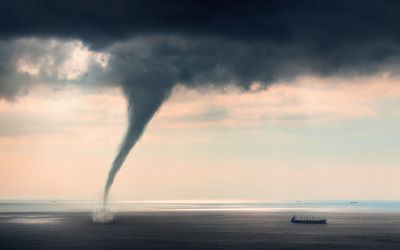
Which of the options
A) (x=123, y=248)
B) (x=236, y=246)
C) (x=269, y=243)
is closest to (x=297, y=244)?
(x=269, y=243)

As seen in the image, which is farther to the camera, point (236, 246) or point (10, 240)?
point (10, 240)

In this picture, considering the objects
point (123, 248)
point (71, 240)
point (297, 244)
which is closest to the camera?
point (123, 248)

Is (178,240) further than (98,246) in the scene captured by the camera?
Yes

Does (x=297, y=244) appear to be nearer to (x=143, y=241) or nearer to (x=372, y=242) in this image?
(x=372, y=242)

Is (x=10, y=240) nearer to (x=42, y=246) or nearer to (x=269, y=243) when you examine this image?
(x=42, y=246)

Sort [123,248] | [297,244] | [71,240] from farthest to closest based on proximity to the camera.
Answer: [71,240], [297,244], [123,248]

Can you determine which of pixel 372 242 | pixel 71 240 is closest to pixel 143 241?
pixel 71 240

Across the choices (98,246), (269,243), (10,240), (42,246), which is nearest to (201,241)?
(269,243)
